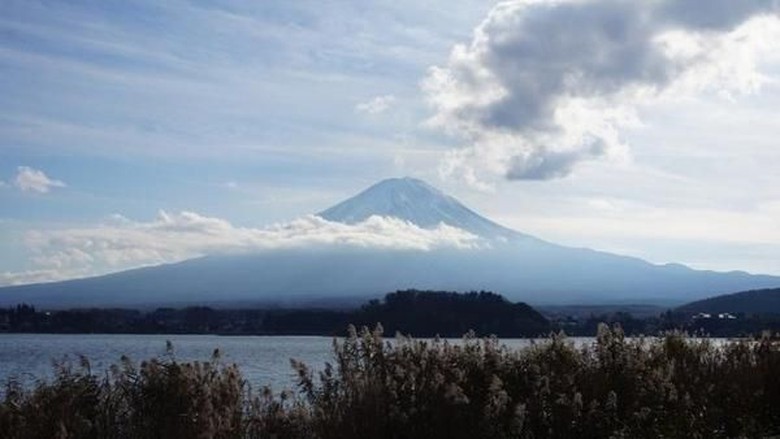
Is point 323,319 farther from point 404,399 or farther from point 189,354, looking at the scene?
point 404,399

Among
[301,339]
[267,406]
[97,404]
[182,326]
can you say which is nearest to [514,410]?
[267,406]

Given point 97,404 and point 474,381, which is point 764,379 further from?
point 97,404

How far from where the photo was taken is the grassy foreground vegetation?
288 inches

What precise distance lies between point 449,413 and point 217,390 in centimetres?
157

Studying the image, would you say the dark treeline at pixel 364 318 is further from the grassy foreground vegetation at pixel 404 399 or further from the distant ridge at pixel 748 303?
the grassy foreground vegetation at pixel 404 399

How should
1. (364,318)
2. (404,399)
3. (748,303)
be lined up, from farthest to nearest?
(748,303), (364,318), (404,399)

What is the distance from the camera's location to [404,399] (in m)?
7.47

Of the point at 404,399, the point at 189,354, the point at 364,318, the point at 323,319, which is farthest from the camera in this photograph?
the point at 323,319

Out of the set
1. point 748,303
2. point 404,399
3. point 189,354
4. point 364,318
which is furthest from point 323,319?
point 404,399

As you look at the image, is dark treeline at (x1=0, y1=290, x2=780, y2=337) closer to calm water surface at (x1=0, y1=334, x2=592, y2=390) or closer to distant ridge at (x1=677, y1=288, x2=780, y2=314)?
calm water surface at (x1=0, y1=334, x2=592, y2=390)

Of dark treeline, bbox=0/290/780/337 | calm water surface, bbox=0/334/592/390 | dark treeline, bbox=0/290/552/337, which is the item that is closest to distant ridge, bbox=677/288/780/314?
dark treeline, bbox=0/290/780/337

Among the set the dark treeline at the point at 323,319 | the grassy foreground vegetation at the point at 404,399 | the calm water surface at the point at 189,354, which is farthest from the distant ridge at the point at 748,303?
the grassy foreground vegetation at the point at 404,399

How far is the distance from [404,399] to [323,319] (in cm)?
6363

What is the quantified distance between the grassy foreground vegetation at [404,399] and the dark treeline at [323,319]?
2555cm
